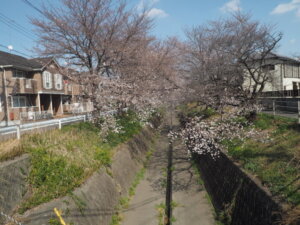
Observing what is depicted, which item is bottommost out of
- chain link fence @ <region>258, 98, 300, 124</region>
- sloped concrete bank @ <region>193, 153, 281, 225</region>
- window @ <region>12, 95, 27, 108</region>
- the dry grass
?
sloped concrete bank @ <region>193, 153, 281, 225</region>

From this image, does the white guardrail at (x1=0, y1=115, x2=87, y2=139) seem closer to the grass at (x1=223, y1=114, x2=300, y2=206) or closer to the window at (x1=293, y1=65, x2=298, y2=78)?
the grass at (x1=223, y1=114, x2=300, y2=206)

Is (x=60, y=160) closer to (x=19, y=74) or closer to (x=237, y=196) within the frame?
(x=237, y=196)

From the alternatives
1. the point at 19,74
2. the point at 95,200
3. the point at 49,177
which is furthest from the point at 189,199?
the point at 19,74

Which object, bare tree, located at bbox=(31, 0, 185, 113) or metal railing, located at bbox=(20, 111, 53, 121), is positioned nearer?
bare tree, located at bbox=(31, 0, 185, 113)

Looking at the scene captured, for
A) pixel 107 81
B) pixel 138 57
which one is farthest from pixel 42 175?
pixel 138 57

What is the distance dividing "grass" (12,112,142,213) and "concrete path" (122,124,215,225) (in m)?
2.27

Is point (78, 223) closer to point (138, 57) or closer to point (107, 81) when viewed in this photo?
point (107, 81)

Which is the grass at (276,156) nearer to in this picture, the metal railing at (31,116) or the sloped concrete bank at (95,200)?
the sloped concrete bank at (95,200)

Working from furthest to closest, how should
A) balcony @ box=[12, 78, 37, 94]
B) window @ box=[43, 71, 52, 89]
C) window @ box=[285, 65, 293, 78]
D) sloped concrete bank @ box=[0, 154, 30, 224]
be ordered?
window @ box=[285, 65, 293, 78], window @ box=[43, 71, 52, 89], balcony @ box=[12, 78, 37, 94], sloped concrete bank @ box=[0, 154, 30, 224]

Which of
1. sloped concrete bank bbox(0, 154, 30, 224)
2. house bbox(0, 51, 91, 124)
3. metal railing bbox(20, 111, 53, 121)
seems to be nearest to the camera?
sloped concrete bank bbox(0, 154, 30, 224)

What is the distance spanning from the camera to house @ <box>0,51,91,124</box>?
74.5ft

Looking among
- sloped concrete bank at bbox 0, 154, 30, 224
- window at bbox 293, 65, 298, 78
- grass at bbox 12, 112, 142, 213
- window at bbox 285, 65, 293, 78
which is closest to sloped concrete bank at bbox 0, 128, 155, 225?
grass at bbox 12, 112, 142, 213

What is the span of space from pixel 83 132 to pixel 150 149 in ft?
29.0

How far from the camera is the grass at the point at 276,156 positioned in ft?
19.6
